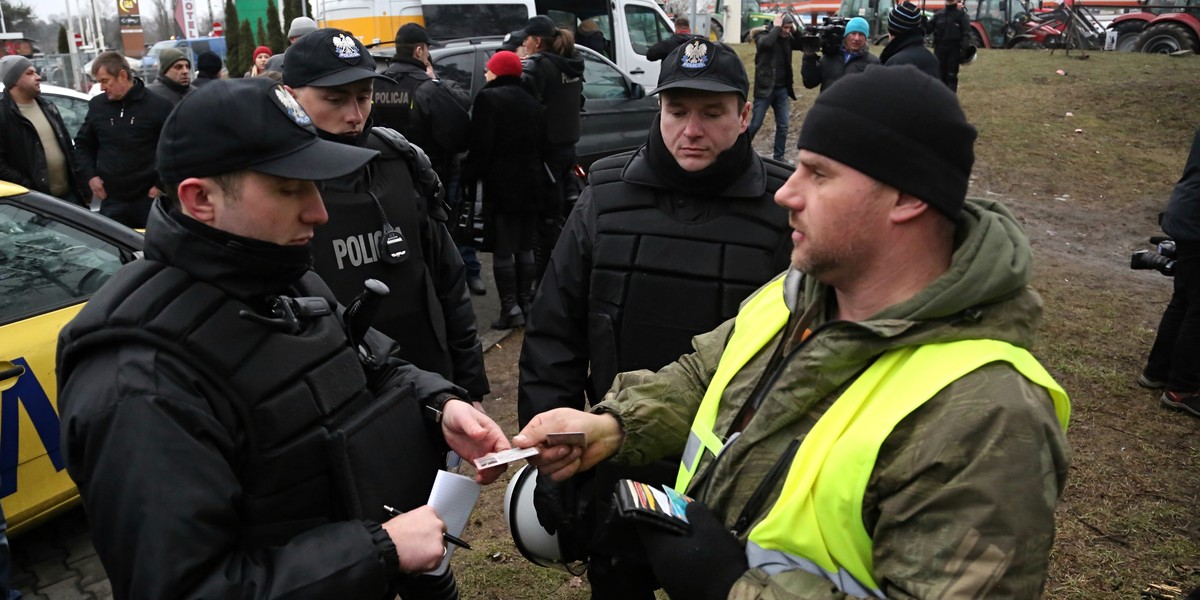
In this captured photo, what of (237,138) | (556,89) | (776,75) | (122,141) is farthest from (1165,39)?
(237,138)

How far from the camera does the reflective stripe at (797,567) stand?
151cm

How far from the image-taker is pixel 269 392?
5.72ft

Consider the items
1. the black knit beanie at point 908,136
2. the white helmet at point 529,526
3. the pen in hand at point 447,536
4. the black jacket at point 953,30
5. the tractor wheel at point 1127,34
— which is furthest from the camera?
the tractor wheel at point 1127,34

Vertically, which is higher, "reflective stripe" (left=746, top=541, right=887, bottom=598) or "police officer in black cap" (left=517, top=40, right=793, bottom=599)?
"police officer in black cap" (left=517, top=40, right=793, bottom=599)

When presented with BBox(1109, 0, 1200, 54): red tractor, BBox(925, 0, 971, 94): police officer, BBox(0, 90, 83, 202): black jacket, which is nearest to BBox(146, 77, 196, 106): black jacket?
BBox(0, 90, 83, 202): black jacket

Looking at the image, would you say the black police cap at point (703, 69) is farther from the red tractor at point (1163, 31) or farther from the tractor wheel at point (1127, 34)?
the tractor wheel at point (1127, 34)

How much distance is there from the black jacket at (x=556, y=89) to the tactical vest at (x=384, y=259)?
3.33m

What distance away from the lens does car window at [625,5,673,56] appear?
43.3 ft

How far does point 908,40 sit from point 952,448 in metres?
7.49

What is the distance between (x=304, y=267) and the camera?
6.31 ft

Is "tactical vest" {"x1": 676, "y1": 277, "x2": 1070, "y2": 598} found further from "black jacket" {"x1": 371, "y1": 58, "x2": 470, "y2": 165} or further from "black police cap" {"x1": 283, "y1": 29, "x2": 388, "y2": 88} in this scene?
"black jacket" {"x1": 371, "y1": 58, "x2": 470, "y2": 165}

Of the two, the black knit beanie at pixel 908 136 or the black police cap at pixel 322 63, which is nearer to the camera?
the black knit beanie at pixel 908 136

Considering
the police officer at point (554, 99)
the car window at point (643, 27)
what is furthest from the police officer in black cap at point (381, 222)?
the car window at point (643, 27)

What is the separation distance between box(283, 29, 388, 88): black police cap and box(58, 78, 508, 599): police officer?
1.35 m
